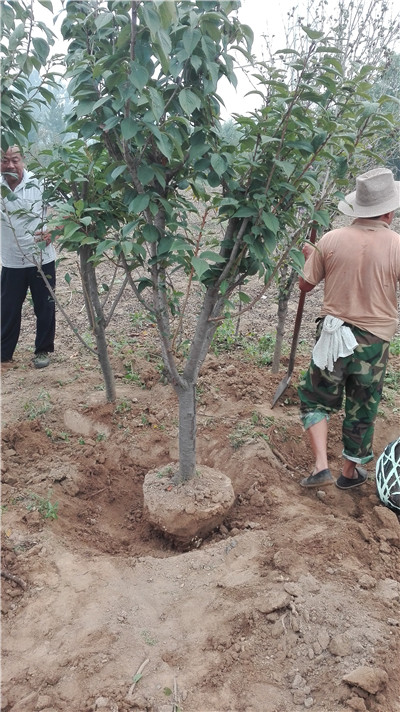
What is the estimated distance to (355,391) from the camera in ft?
10.00

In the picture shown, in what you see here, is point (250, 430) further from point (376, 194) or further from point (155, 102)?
point (155, 102)

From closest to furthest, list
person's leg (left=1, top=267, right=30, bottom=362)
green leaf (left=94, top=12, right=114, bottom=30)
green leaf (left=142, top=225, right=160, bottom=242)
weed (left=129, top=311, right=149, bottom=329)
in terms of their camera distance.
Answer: green leaf (left=94, top=12, right=114, bottom=30)
green leaf (left=142, top=225, right=160, bottom=242)
person's leg (left=1, top=267, right=30, bottom=362)
weed (left=129, top=311, right=149, bottom=329)

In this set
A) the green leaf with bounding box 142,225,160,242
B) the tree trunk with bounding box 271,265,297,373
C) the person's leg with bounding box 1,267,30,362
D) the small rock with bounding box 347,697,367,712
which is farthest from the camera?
the person's leg with bounding box 1,267,30,362

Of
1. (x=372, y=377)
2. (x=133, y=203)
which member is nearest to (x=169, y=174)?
(x=133, y=203)

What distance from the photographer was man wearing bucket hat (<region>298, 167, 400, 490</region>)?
2.79 meters

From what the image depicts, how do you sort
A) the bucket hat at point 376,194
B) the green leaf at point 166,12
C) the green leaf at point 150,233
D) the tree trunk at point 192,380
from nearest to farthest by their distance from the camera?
the green leaf at point 166,12, the green leaf at point 150,233, the tree trunk at point 192,380, the bucket hat at point 376,194

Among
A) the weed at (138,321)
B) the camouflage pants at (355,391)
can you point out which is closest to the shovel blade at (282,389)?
the camouflage pants at (355,391)

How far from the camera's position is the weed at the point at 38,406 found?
3729 millimetres

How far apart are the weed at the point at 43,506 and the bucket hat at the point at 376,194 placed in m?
2.32

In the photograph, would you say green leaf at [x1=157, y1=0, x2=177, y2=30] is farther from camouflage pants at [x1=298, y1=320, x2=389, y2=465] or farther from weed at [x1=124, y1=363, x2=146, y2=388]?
weed at [x1=124, y1=363, x2=146, y2=388]

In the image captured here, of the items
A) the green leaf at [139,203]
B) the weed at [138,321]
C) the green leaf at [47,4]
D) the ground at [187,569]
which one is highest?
the green leaf at [47,4]

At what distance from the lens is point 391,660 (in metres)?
1.82

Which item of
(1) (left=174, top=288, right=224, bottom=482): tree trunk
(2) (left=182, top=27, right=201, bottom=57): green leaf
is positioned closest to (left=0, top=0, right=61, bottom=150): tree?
(2) (left=182, top=27, right=201, bottom=57): green leaf

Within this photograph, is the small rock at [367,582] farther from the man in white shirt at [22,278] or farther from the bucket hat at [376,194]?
the man in white shirt at [22,278]
